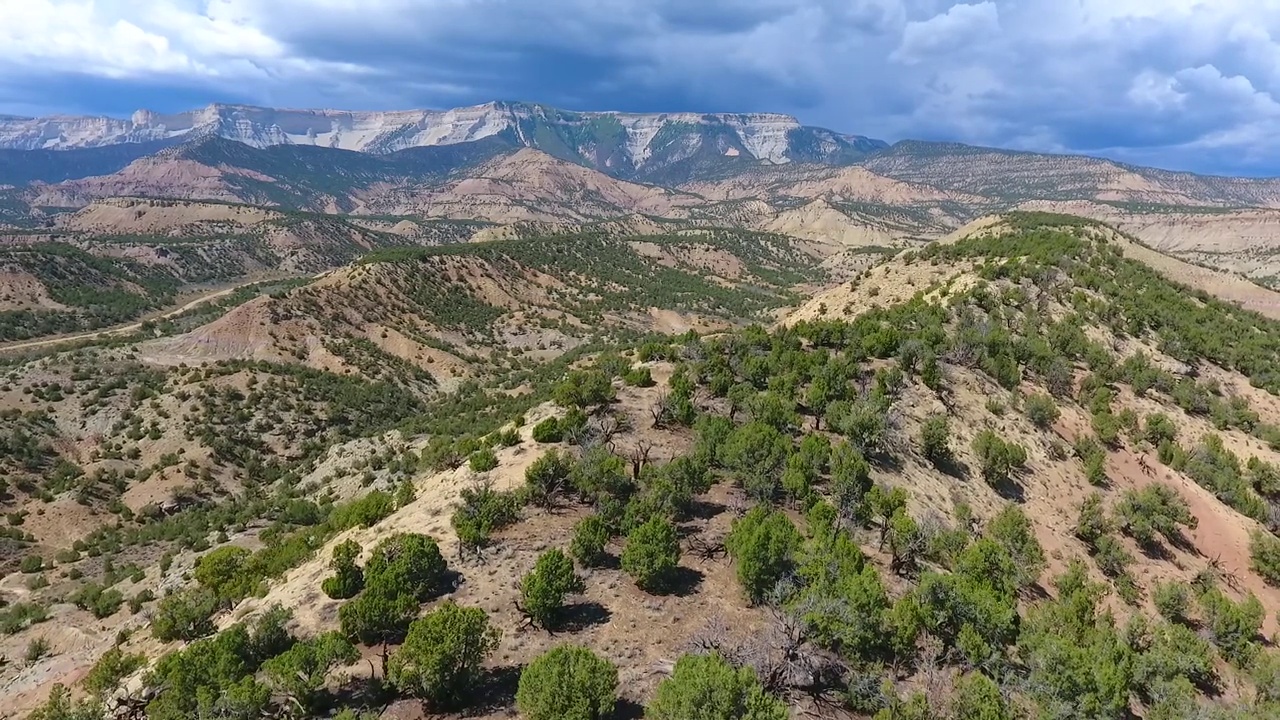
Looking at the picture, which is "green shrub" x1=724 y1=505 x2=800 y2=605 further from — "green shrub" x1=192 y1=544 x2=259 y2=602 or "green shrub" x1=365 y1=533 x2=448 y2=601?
"green shrub" x1=192 y1=544 x2=259 y2=602

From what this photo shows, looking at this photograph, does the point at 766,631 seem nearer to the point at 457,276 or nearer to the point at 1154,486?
the point at 1154,486

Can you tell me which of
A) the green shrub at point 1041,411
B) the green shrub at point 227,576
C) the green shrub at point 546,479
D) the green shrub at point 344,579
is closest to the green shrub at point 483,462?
the green shrub at point 546,479

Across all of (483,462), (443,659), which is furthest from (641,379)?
(443,659)

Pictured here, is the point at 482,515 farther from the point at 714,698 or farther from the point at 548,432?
the point at 714,698

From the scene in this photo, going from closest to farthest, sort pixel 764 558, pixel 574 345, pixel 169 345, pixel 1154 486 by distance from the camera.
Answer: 1. pixel 764 558
2. pixel 1154 486
3. pixel 169 345
4. pixel 574 345

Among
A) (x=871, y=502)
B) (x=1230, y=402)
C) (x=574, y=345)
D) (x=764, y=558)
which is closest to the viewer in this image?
(x=764, y=558)

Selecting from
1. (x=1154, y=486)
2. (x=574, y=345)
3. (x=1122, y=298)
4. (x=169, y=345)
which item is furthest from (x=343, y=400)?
(x=1122, y=298)

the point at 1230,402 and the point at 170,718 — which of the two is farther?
the point at 1230,402

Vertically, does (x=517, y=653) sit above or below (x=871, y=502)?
below

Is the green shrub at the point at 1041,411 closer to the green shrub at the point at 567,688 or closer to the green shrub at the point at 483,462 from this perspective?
the green shrub at the point at 483,462
